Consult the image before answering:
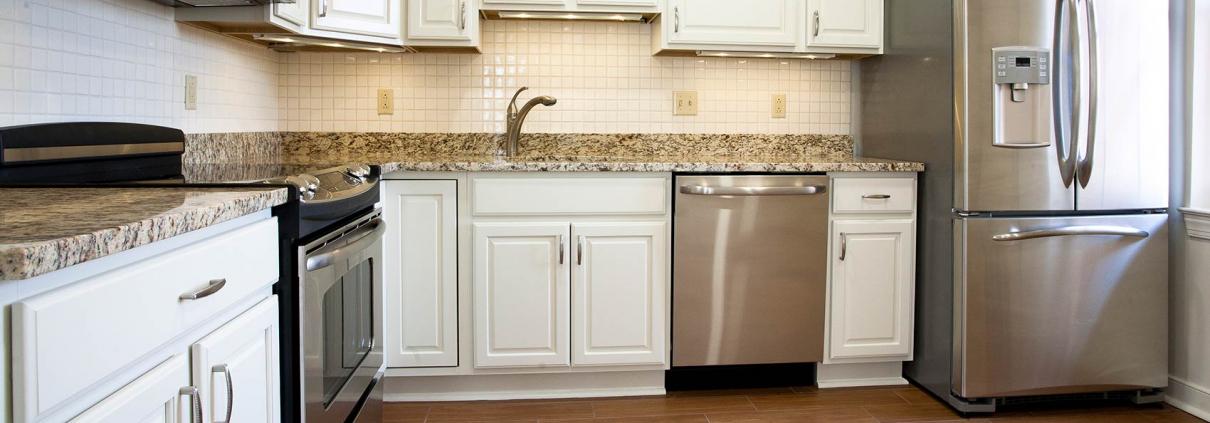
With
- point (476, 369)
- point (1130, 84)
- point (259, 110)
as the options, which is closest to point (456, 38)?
point (259, 110)

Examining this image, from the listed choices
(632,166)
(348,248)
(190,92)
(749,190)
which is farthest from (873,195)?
(190,92)

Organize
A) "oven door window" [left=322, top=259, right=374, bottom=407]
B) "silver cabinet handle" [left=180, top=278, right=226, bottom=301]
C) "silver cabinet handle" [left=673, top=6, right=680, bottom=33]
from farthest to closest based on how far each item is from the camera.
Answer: "silver cabinet handle" [left=673, top=6, right=680, bottom=33], "oven door window" [left=322, top=259, right=374, bottom=407], "silver cabinet handle" [left=180, top=278, right=226, bottom=301]

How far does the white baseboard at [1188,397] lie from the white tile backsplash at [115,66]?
10.2 ft

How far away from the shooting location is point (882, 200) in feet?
9.50

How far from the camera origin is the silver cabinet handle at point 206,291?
113 cm

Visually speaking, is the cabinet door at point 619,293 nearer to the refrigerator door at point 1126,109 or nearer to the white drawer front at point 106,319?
the refrigerator door at point 1126,109

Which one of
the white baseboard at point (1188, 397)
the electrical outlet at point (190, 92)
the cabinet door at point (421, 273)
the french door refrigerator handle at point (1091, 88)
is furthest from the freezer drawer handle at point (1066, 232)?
the electrical outlet at point (190, 92)

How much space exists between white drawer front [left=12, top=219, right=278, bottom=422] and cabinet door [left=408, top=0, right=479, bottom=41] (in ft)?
5.68

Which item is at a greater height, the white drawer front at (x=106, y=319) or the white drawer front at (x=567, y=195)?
the white drawer front at (x=567, y=195)

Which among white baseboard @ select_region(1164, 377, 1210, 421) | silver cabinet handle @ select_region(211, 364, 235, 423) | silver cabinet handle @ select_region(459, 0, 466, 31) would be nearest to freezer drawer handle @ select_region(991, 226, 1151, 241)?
white baseboard @ select_region(1164, 377, 1210, 421)

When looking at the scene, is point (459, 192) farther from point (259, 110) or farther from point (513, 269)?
point (259, 110)

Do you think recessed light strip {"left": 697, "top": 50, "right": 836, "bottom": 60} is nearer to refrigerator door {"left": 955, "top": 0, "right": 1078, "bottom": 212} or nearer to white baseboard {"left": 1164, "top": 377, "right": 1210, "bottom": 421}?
refrigerator door {"left": 955, "top": 0, "right": 1078, "bottom": 212}

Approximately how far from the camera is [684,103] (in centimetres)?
336

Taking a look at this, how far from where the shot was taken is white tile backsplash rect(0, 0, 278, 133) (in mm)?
1674
